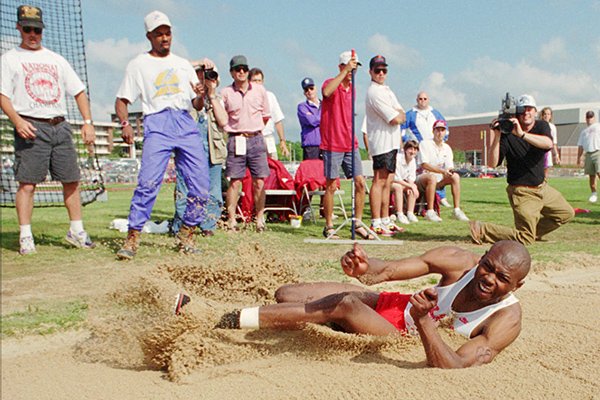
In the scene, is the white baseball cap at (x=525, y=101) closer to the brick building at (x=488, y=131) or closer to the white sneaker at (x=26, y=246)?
the white sneaker at (x=26, y=246)

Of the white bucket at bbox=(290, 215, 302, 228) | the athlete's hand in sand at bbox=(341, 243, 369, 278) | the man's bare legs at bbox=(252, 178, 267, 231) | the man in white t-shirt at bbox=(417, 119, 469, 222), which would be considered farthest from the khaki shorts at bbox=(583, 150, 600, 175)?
the athlete's hand in sand at bbox=(341, 243, 369, 278)

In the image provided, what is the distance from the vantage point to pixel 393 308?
3.61 metres

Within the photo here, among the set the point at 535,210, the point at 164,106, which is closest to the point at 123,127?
the point at 164,106

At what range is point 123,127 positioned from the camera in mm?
5945

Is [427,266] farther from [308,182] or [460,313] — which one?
[308,182]

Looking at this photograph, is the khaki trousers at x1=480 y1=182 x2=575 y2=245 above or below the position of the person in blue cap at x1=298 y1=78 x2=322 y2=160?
below

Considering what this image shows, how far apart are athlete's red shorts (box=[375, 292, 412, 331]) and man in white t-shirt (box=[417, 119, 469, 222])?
6621mm

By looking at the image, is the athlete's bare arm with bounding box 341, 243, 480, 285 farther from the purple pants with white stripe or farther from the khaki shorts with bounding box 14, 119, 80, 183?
the khaki shorts with bounding box 14, 119, 80, 183

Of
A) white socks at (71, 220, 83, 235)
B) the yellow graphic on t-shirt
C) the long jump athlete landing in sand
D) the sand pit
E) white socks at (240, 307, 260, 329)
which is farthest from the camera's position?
white socks at (71, 220, 83, 235)

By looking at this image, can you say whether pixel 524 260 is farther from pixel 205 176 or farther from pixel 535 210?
pixel 535 210

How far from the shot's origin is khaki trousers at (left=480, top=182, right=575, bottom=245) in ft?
23.5

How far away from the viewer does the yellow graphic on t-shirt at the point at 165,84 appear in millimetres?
5926

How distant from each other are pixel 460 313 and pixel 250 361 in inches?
49.3

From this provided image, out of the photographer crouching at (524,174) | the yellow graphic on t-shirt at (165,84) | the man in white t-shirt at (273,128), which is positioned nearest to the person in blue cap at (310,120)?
the man in white t-shirt at (273,128)
